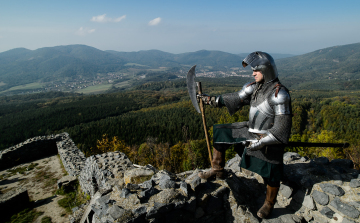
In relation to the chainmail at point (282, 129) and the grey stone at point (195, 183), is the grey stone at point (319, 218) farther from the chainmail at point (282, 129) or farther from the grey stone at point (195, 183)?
the grey stone at point (195, 183)

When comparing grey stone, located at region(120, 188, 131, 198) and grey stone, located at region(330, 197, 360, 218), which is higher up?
grey stone, located at region(120, 188, 131, 198)

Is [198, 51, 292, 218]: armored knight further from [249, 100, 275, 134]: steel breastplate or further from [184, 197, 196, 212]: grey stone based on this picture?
[184, 197, 196, 212]: grey stone

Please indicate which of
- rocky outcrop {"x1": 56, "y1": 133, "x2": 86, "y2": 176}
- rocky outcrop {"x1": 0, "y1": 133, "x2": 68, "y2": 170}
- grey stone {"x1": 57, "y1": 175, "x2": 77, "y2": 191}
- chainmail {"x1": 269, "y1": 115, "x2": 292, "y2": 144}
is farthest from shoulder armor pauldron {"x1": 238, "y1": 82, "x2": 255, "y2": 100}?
rocky outcrop {"x1": 0, "y1": 133, "x2": 68, "y2": 170}

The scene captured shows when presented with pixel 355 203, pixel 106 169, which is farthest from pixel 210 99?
pixel 106 169

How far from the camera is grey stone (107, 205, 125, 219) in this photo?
2940mm

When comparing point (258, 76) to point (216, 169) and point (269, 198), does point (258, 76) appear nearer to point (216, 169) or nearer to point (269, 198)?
point (216, 169)

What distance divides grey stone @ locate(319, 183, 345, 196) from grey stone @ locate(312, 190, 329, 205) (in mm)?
104

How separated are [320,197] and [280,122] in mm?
1936

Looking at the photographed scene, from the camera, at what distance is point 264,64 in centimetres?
317

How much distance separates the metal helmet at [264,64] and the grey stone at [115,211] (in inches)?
130

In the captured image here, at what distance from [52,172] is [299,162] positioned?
1575 cm

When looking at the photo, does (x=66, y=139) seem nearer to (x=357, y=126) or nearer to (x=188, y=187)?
(x=188, y=187)

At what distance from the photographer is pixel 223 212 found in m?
3.84

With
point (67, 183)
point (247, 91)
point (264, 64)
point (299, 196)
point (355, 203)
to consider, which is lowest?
point (67, 183)
